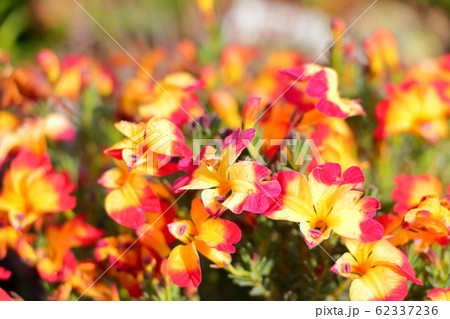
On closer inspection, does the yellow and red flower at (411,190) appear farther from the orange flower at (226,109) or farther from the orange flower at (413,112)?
the orange flower at (226,109)

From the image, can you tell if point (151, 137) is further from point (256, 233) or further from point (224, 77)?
point (224, 77)

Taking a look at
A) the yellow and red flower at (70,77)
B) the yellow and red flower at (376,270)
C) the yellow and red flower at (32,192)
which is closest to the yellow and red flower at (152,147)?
the yellow and red flower at (32,192)

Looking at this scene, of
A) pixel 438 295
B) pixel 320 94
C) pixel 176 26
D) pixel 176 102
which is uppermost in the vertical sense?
pixel 320 94

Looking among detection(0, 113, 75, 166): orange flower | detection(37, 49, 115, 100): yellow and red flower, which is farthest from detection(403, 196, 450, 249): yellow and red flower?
detection(37, 49, 115, 100): yellow and red flower

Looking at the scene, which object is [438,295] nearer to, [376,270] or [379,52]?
[376,270]

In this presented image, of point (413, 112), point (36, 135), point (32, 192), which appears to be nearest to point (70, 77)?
point (36, 135)

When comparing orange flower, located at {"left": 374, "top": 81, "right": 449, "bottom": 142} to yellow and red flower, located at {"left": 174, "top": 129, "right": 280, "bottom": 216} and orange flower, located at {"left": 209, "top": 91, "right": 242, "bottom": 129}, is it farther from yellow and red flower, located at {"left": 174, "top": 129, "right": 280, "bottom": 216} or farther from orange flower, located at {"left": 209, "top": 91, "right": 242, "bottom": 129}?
yellow and red flower, located at {"left": 174, "top": 129, "right": 280, "bottom": 216}

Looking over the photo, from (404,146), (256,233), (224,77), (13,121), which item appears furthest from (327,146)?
(13,121)
